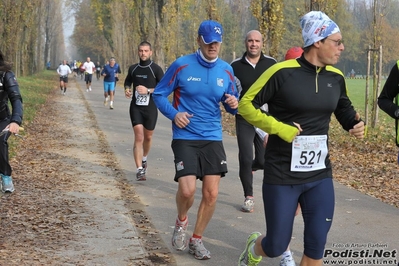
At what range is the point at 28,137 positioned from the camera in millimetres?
15820

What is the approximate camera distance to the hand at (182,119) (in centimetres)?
595

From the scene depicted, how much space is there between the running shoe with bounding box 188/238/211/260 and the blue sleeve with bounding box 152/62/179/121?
3.76ft

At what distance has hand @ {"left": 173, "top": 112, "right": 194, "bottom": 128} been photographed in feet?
19.5

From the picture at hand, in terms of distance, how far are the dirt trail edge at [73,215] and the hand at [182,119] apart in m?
1.21

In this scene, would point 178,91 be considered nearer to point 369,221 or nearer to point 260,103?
point 260,103

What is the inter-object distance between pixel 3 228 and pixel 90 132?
10.5 metres

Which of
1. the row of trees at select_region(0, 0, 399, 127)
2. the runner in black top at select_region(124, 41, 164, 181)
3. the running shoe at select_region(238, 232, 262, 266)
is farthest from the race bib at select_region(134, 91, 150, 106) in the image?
the row of trees at select_region(0, 0, 399, 127)

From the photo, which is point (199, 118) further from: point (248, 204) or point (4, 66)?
point (4, 66)

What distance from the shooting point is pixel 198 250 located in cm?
610

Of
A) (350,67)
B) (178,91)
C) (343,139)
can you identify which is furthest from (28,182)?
(350,67)

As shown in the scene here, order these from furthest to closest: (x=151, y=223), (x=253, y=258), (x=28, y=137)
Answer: (x=28, y=137)
(x=151, y=223)
(x=253, y=258)

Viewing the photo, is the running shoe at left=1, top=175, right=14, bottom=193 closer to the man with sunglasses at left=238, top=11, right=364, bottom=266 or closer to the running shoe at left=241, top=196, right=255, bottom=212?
the running shoe at left=241, top=196, right=255, bottom=212

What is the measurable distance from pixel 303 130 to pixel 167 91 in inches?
71.8

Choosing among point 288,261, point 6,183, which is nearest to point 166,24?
point 6,183
